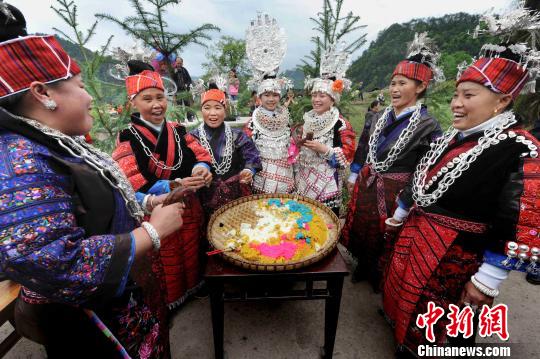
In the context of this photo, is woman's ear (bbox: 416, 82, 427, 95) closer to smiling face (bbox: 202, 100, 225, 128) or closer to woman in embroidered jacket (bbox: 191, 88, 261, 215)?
woman in embroidered jacket (bbox: 191, 88, 261, 215)

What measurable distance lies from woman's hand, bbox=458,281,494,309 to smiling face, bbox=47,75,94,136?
2659 mm

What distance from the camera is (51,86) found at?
3.90 feet

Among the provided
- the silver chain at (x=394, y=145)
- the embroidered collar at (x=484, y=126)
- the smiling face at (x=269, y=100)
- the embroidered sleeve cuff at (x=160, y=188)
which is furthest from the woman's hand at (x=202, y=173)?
the embroidered collar at (x=484, y=126)

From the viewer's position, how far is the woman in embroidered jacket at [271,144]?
357 cm

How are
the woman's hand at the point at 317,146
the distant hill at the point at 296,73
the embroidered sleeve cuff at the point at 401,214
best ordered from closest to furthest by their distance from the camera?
the embroidered sleeve cuff at the point at 401,214 → the woman's hand at the point at 317,146 → the distant hill at the point at 296,73

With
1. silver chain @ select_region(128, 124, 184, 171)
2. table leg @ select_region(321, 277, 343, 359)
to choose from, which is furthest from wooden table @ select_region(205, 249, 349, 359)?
silver chain @ select_region(128, 124, 184, 171)

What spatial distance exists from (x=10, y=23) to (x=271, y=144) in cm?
269

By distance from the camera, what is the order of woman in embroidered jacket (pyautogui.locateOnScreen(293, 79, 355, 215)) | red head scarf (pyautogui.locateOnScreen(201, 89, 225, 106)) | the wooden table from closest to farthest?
the wooden table, red head scarf (pyautogui.locateOnScreen(201, 89, 225, 106)), woman in embroidered jacket (pyautogui.locateOnScreen(293, 79, 355, 215))

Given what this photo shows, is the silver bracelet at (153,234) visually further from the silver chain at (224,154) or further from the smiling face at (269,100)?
the smiling face at (269,100)

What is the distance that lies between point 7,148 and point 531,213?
8.84 feet

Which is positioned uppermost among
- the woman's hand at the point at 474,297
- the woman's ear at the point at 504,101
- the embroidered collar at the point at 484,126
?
the woman's ear at the point at 504,101

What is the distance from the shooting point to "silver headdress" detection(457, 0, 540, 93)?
5.94ft

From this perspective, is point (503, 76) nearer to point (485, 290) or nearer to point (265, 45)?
point (485, 290)

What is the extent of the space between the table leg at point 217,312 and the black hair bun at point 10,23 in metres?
1.80
